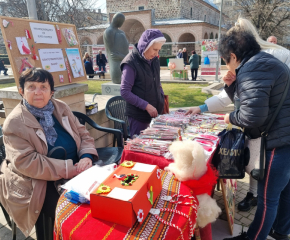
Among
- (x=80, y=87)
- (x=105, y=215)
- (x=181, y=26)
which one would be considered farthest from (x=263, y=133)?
(x=181, y=26)

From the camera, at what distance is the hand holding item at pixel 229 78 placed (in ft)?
6.34

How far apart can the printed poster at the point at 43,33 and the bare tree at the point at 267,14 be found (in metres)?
22.6

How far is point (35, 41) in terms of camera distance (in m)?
2.66

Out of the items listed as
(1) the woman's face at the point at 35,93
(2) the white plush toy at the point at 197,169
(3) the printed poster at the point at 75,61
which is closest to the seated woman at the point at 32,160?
(1) the woman's face at the point at 35,93

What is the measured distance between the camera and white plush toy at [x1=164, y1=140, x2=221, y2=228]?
1.41m

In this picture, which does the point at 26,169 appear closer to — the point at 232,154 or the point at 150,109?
the point at 150,109

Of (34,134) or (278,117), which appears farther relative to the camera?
(34,134)

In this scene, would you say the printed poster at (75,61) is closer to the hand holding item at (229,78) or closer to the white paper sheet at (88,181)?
the white paper sheet at (88,181)

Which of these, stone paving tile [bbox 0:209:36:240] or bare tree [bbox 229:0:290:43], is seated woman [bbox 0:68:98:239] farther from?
bare tree [bbox 229:0:290:43]

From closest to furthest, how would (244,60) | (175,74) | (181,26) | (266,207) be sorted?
(244,60) → (266,207) → (175,74) → (181,26)

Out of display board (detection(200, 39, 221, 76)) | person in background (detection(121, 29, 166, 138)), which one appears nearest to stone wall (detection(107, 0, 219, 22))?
display board (detection(200, 39, 221, 76))

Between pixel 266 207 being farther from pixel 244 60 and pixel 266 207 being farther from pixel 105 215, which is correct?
pixel 105 215

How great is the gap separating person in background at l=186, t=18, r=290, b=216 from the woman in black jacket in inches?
3.9

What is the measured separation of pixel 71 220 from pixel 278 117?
146cm
